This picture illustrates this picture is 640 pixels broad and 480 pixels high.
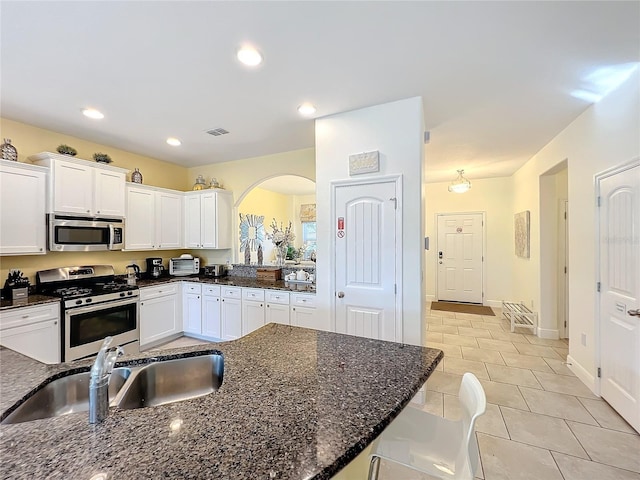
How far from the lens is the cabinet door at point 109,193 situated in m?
3.44

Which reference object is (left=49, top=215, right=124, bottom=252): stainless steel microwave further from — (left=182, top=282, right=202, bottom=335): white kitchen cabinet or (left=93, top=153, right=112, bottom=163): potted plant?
(left=182, top=282, right=202, bottom=335): white kitchen cabinet

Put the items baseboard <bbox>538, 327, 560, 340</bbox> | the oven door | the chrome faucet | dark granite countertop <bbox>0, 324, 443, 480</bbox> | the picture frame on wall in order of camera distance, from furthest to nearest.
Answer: the picture frame on wall < baseboard <bbox>538, 327, 560, 340</bbox> < the oven door < the chrome faucet < dark granite countertop <bbox>0, 324, 443, 480</bbox>

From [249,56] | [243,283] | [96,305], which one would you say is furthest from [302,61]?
[96,305]

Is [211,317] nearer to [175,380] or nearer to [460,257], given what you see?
[175,380]

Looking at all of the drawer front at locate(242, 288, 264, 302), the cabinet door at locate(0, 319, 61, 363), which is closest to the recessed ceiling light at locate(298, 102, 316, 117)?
the drawer front at locate(242, 288, 264, 302)

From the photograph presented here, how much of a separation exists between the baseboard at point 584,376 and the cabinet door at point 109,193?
5632 millimetres

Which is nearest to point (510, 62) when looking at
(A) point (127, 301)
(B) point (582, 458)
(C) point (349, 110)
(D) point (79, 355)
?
(C) point (349, 110)

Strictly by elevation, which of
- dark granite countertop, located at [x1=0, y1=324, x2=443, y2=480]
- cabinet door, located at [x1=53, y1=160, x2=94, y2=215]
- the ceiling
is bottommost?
dark granite countertop, located at [x1=0, y1=324, x2=443, y2=480]

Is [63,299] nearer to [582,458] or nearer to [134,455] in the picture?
[134,455]

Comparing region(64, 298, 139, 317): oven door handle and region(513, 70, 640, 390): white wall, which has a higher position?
region(513, 70, 640, 390): white wall

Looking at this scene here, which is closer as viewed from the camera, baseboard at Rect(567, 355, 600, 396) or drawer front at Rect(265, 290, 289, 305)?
baseboard at Rect(567, 355, 600, 396)

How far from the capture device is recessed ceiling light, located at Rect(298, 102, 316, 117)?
8.84 feet

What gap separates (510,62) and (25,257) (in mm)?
5047

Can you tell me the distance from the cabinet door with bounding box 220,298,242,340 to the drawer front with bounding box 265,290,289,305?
49 cm
